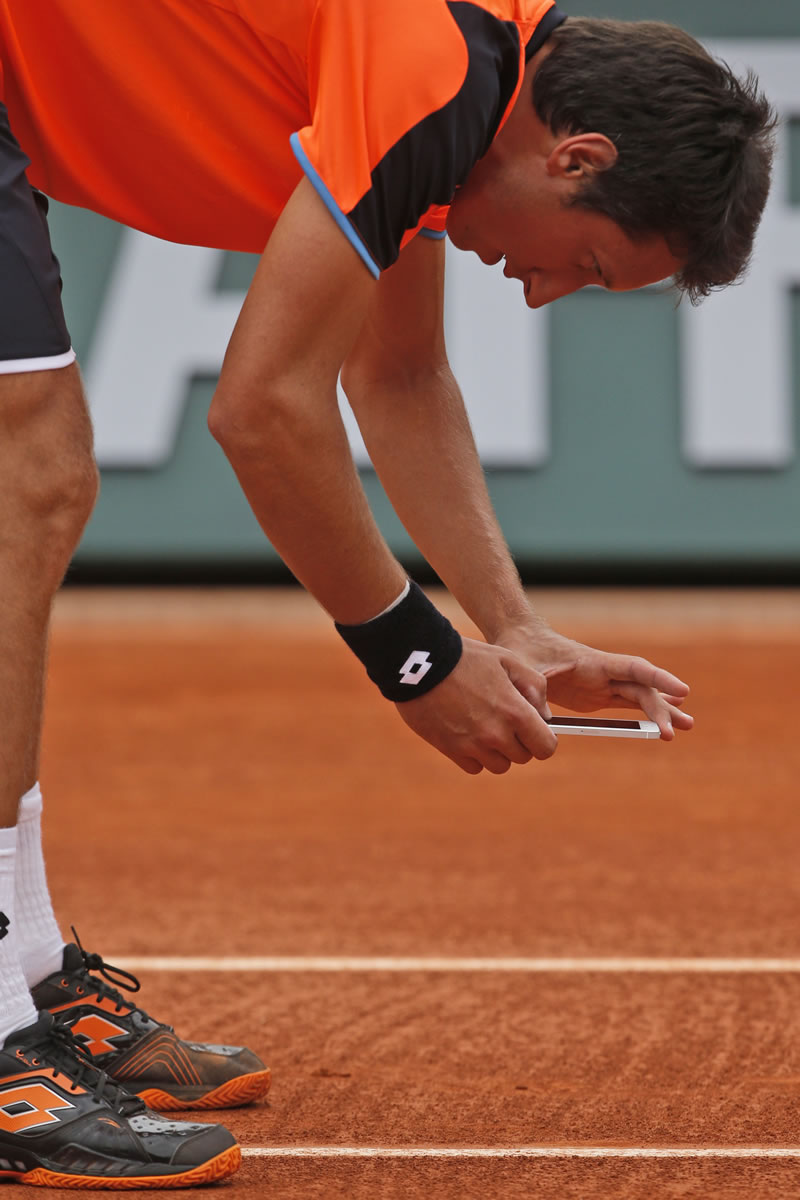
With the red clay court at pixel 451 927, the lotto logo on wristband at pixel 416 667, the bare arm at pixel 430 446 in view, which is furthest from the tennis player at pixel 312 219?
the red clay court at pixel 451 927

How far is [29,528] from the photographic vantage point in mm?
2023

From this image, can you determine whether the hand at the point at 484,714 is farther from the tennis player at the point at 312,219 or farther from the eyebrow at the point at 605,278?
the eyebrow at the point at 605,278

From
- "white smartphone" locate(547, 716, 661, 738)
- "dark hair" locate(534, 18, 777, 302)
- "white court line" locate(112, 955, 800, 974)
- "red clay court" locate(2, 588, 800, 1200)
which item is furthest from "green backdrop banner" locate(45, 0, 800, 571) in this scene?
"dark hair" locate(534, 18, 777, 302)

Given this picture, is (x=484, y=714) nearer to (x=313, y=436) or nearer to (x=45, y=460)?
(x=313, y=436)

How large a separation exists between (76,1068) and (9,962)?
0.18 m

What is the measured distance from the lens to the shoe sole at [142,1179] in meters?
2.02

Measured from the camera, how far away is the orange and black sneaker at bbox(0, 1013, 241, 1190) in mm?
2020

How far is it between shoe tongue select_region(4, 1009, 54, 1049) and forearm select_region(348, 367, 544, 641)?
81cm

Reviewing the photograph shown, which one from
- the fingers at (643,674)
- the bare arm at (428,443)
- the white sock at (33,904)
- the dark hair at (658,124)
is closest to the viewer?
the dark hair at (658,124)

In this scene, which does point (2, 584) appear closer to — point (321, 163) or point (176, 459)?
point (321, 163)

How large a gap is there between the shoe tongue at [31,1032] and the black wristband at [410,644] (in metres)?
0.64

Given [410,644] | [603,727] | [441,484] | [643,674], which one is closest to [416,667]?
[410,644]

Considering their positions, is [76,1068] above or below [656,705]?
below

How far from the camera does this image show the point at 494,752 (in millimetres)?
2066
